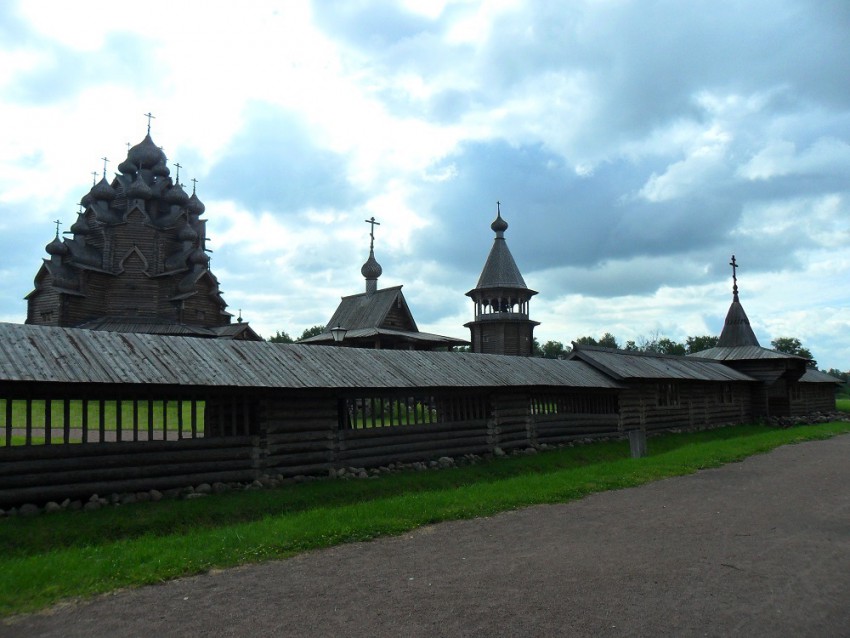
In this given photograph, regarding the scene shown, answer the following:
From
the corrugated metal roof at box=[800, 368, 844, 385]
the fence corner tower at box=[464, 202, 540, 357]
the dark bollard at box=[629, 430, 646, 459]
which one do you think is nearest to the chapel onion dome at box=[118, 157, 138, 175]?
the fence corner tower at box=[464, 202, 540, 357]

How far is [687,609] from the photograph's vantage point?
6.13 meters

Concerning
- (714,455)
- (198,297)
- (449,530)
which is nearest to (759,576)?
(449,530)

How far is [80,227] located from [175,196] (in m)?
6.19

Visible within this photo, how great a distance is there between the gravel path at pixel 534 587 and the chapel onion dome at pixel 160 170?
43.0 meters

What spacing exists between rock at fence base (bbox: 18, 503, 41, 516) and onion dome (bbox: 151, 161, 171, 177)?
132 ft

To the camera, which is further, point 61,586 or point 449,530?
point 449,530

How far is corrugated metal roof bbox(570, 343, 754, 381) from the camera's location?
83.7 ft

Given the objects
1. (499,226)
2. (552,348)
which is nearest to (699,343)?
(552,348)

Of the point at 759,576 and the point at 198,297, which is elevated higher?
the point at 198,297

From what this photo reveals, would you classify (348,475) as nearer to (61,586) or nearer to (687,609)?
(61,586)

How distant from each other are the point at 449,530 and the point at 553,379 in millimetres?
12394

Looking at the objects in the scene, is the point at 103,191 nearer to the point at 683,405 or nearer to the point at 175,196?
the point at 175,196

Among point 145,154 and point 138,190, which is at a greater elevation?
point 145,154

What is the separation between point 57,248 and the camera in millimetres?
40594
